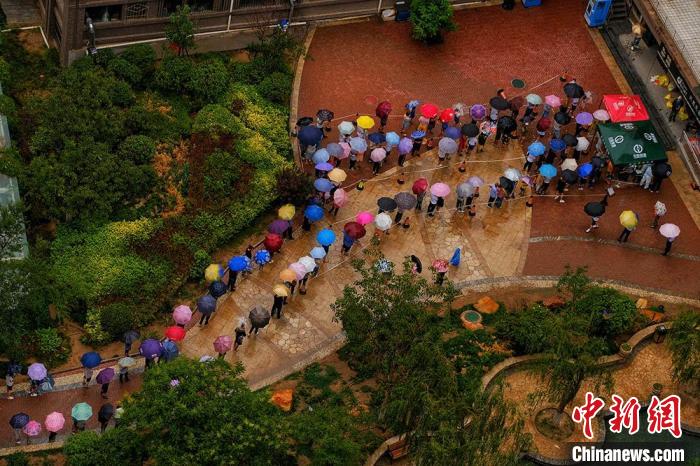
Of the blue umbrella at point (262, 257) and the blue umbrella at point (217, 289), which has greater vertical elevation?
the blue umbrella at point (262, 257)

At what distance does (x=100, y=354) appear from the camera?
5134 cm

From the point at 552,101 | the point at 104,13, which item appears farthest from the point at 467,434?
the point at 104,13

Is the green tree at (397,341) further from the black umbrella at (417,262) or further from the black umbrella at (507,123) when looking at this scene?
the black umbrella at (507,123)

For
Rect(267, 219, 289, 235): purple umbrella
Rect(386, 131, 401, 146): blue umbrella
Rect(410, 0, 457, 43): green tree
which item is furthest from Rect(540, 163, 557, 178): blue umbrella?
Rect(267, 219, 289, 235): purple umbrella

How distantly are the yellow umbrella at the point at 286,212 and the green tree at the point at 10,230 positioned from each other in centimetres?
1131

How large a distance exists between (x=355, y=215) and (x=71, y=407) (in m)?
16.0

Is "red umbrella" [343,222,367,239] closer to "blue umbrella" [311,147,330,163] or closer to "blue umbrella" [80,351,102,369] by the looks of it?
"blue umbrella" [311,147,330,163]

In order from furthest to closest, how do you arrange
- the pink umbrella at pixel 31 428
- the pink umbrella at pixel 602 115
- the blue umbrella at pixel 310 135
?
the pink umbrella at pixel 602 115
the blue umbrella at pixel 310 135
the pink umbrella at pixel 31 428

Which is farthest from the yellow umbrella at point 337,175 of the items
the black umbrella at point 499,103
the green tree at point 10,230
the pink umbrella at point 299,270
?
the green tree at point 10,230

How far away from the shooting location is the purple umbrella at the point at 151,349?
4931cm

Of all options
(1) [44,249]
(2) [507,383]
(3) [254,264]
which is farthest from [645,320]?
(1) [44,249]

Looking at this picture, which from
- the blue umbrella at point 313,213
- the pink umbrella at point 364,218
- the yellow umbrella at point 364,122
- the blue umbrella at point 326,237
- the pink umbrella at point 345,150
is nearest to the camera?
the blue umbrella at point 326,237

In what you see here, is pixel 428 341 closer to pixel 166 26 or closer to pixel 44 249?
pixel 44 249

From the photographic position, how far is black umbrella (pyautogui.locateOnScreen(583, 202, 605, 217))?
185 ft
